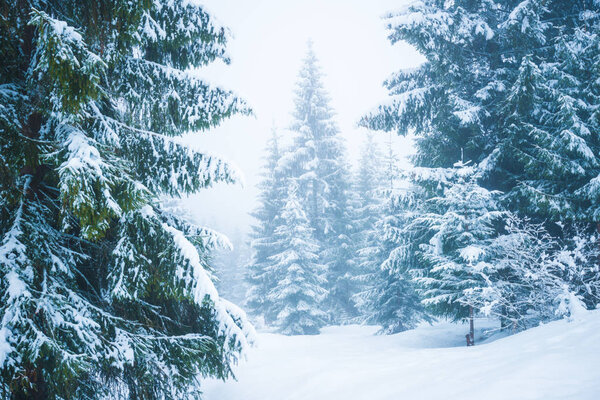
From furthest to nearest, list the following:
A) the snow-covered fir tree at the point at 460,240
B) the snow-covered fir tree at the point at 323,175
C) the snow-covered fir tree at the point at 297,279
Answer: the snow-covered fir tree at the point at 323,175
the snow-covered fir tree at the point at 297,279
the snow-covered fir tree at the point at 460,240

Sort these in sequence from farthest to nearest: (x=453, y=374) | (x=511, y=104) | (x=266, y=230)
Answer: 1. (x=266, y=230)
2. (x=511, y=104)
3. (x=453, y=374)

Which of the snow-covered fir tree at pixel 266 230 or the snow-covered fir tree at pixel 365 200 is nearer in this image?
the snow-covered fir tree at pixel 365 200

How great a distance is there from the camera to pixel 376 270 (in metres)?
19.7

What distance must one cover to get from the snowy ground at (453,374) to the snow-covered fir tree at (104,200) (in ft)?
4.71

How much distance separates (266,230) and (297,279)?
6.27 m

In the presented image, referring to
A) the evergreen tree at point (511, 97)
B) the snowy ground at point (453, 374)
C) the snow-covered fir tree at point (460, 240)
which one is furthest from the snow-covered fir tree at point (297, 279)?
the snowy ground at point (453, 374)

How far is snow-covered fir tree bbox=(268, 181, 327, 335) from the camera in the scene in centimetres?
2022

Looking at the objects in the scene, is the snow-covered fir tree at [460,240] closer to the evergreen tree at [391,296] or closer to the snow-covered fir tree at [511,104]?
the snow-covered fir tree at [511,104]

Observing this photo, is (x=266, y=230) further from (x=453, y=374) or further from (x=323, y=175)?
(x=453, y=374)

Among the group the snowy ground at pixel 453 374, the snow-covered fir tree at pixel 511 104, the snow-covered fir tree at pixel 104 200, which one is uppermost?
the snow-covered fir tree at pixel 511 104

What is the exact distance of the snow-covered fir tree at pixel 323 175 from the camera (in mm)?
23781

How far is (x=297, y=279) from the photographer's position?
66.0ft

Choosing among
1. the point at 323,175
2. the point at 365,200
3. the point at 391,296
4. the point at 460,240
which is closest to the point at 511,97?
the point at 460,240

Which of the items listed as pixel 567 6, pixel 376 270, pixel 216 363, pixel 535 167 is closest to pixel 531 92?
pixel 535 167
